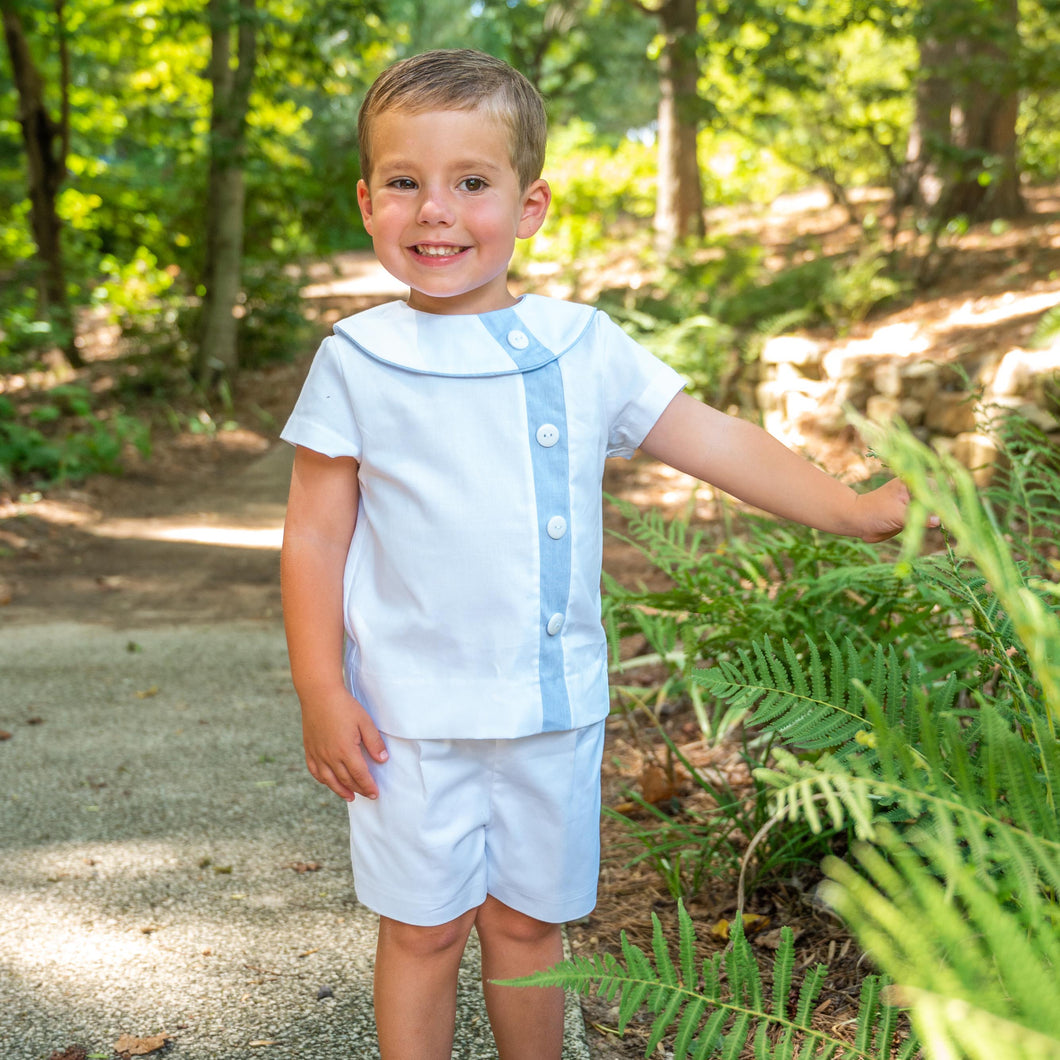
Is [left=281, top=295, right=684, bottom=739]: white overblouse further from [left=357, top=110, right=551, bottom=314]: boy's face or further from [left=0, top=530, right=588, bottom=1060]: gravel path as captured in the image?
[left=0, top=530, right=588, bottom=1060]: gravel path

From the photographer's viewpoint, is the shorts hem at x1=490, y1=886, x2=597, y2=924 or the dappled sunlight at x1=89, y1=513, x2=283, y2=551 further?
the dappled sunlight at x1=89, y1=513, x2=283, y2=551

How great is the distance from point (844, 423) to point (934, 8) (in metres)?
2.89

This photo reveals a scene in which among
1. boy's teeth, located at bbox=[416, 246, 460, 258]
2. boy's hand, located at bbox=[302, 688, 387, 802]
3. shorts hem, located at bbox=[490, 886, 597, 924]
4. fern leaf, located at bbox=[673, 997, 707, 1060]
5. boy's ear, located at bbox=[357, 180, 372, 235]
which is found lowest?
shorts hem, located at bbox=[490, 886, 597, 924]

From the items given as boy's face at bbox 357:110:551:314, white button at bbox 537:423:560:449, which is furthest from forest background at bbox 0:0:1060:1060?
boy's face at bbox 357:110:551:314

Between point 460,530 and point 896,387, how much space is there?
16.3 ft

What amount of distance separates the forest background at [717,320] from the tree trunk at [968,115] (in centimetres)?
3

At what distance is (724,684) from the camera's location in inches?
53.6

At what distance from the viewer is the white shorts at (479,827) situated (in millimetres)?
1561

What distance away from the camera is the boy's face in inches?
60.1

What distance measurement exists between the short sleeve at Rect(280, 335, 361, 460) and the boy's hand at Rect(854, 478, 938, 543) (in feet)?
2.33

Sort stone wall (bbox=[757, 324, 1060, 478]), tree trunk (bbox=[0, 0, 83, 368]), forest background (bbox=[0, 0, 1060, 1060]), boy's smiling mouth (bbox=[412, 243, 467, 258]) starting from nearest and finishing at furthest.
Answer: forest background (bbox=[0, 0, 1060, 1060])
boy's smiling mouth (bbox=[412, 243, 467, 258])
stone wall (bbox=[757, 324, 1060, 478])
tree trunk (bbox=[0, 0, 83, 368])

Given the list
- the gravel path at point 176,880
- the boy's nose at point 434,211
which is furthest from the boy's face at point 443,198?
the gravel path at point 176,880

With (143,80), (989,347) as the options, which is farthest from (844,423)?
(143,80)

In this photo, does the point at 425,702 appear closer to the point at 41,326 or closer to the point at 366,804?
the point at 366,804
